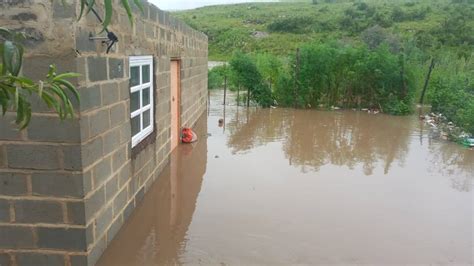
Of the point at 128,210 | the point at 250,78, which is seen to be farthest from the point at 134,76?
the point at 250,78

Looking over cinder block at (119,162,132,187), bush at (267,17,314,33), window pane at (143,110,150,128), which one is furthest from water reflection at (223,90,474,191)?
bush at (267,17,314,33)

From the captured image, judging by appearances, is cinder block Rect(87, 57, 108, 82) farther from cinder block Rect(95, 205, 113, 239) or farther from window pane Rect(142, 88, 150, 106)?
window pane Rect(142, 88, 150, 106)

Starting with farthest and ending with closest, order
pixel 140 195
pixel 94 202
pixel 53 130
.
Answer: pixel 140 195 < pixel 94 202 < pixel 53 130

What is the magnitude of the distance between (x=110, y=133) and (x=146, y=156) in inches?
59.6

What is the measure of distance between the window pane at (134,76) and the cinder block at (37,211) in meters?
1.89

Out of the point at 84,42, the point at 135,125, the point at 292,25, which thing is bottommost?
the point at 135,125

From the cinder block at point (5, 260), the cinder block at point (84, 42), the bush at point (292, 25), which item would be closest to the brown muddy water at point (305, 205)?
the cinder block at point (5, 260)

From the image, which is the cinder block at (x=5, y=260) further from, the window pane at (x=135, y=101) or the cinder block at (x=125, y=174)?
the window pane at (x=135, y=101)

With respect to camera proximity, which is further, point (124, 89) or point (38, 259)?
point (124, 89)

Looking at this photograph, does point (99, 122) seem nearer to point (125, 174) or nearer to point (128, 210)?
point (125, 174)

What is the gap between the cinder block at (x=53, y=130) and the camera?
3.19m

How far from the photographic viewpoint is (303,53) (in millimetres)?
13445

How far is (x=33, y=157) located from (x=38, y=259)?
914mm

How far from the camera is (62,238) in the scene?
3.37m
